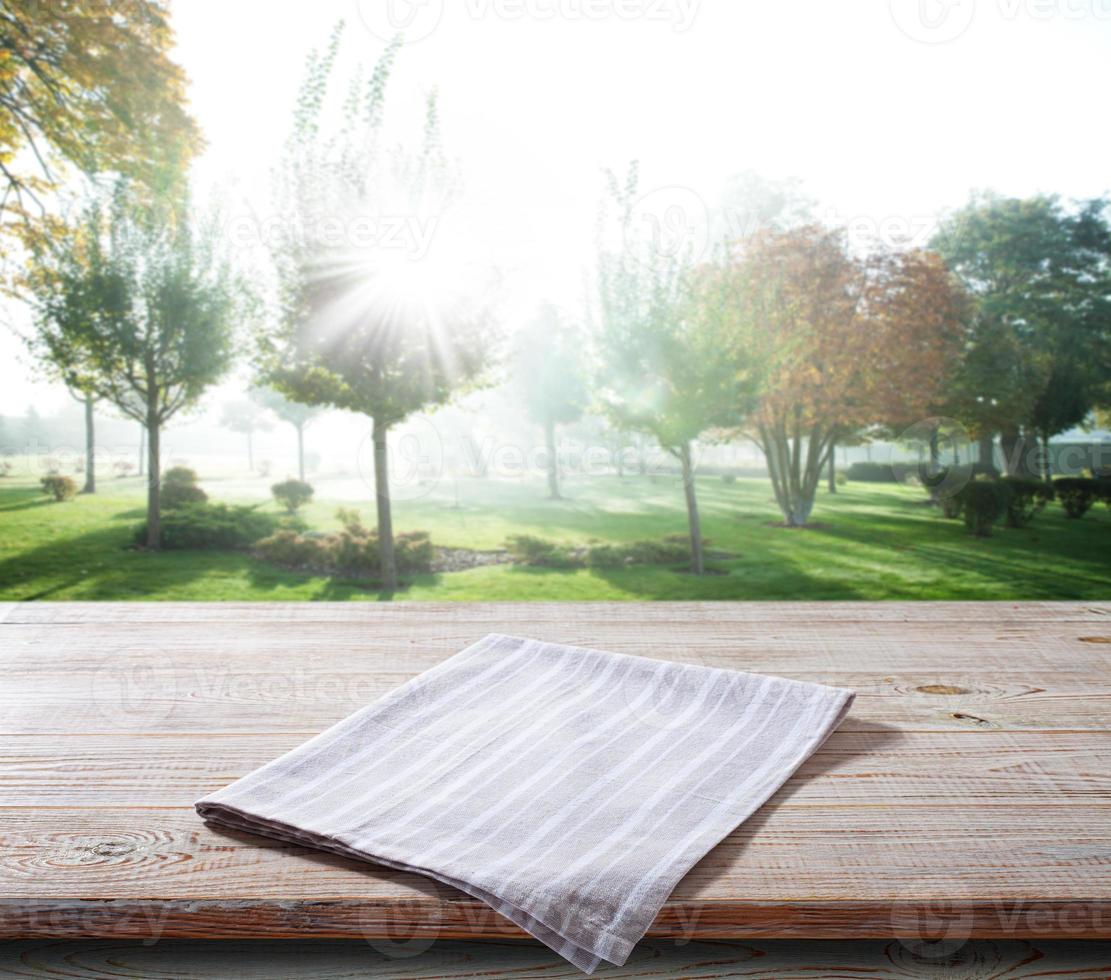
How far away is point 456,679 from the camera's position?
0.84 m

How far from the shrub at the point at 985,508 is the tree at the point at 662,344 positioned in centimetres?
95

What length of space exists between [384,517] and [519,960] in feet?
9.25

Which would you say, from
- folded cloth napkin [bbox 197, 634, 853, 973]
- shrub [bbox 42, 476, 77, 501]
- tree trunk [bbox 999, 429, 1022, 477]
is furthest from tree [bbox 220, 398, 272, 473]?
tree trunk [bbox 999, 429, 1022, 477]

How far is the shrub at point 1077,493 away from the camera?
10.8ft

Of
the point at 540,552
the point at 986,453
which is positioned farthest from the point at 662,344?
A: the point at 986,453

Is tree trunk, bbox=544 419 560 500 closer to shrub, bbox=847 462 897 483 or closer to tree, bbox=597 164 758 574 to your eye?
tree, bbox=597 164 758 574

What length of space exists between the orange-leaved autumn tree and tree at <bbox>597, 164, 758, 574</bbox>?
98 millimetres

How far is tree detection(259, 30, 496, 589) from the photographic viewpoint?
3008 millimetres

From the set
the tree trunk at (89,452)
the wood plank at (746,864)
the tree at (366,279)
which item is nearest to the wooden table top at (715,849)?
the wood plank at (746,864)

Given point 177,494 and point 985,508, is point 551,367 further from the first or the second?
point 985,508

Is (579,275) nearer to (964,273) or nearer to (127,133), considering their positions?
(964,273)

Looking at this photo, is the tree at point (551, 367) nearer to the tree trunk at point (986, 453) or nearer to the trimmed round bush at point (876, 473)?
the trimmed round bush at point (876, 473)

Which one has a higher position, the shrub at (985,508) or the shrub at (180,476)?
the shrub at (180,476)

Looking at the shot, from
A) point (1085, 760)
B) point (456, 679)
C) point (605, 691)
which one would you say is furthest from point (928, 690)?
point (456, 679)
